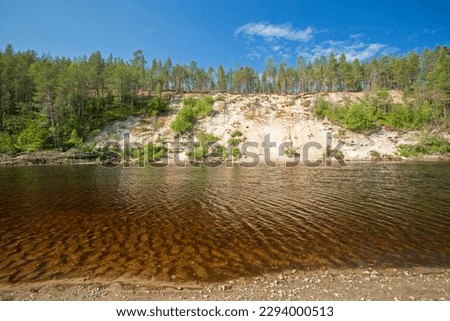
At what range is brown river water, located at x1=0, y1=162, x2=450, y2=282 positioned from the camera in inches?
425

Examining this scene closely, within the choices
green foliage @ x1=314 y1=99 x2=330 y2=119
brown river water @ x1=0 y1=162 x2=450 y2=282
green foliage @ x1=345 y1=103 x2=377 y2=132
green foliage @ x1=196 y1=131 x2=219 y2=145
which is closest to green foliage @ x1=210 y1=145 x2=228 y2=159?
green foliage @ x1=196 y1=131 x2=219 y2=145

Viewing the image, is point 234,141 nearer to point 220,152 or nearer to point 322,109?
point 220,152

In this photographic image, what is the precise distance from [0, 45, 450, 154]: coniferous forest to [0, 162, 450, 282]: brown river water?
48243mm

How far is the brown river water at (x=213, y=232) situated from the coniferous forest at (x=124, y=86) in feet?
158

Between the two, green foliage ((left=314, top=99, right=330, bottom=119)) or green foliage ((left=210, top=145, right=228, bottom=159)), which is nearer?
green foliage ((left=210, top=145, right=228, bottom=159))

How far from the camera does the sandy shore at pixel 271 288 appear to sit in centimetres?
820

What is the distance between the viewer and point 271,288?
876cm

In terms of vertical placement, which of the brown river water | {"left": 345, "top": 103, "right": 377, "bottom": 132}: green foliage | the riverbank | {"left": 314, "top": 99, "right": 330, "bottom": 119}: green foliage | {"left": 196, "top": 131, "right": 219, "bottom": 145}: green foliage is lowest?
the brown river water

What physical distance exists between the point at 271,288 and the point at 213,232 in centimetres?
652

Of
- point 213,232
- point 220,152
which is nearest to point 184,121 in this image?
point 220,152

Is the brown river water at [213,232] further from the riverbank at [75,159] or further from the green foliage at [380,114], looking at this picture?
the green foliage at [380,114]

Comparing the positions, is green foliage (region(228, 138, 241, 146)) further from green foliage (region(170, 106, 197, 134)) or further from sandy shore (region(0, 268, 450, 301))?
sandy shore (region(0, 268, 450, 301))
